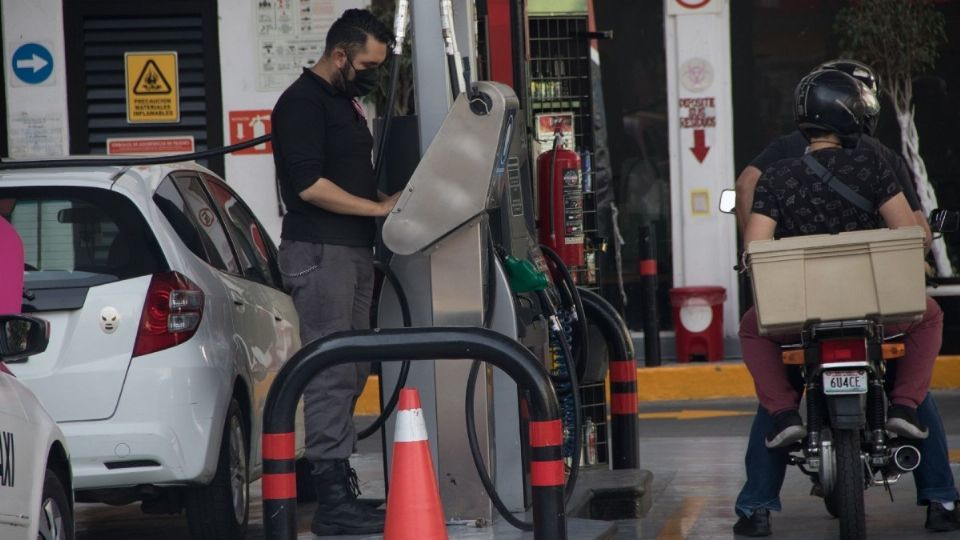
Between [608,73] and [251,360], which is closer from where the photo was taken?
[251,360]

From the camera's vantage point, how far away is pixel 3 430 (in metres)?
4.60

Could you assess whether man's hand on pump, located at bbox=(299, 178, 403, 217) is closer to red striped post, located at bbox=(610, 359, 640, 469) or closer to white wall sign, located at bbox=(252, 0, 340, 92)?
red striped post, located at bbox=(610, 359, 640, 469)

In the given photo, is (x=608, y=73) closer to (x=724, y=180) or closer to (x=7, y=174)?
(x=724, y=180)

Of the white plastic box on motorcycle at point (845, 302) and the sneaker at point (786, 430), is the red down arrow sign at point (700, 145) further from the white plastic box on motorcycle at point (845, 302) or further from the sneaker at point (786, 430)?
the white plastic box on motorcycle at point (845, 302)

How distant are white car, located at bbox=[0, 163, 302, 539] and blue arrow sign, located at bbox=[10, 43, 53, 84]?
770 centimetres

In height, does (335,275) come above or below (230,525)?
above

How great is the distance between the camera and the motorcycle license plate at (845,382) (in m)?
5.97

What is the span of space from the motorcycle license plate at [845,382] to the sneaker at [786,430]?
30 cm

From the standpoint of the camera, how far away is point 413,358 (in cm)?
496

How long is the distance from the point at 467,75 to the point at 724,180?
8.15 metres

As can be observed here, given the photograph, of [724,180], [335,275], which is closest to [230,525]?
[335,275]

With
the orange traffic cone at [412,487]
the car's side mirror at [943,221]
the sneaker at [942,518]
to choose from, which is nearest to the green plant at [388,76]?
the car's side mirror at [943,221]

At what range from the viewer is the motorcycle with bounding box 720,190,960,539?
19.7 feet

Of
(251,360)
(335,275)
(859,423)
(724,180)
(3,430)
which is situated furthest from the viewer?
(724,180)
